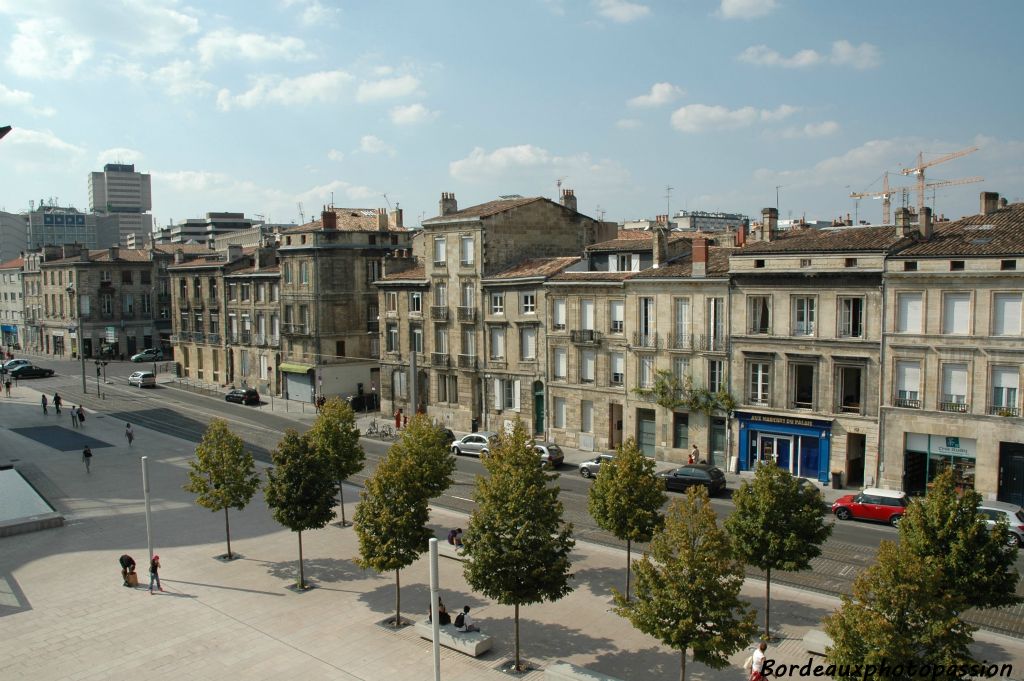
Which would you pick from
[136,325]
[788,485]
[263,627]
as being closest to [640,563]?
[788,485]

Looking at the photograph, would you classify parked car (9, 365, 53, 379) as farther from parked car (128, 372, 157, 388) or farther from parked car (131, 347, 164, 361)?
parked car (128, 372, 157, 388)

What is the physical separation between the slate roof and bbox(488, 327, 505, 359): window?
79.4 feet

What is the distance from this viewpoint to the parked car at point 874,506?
34.6 m

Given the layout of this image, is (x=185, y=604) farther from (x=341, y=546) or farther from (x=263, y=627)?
(x=341, y=546)

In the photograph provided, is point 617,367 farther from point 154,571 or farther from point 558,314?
point 154,571

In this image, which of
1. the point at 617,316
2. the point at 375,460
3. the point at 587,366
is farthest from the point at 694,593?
the point at 375,460

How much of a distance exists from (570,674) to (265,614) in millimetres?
10949

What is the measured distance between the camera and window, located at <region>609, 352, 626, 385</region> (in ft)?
158

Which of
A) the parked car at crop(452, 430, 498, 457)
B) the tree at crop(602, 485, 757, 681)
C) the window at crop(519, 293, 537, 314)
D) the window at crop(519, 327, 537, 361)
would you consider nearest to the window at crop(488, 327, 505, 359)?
the window at crop(519, 327, 537, 361)

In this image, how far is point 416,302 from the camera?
6034 centimetres

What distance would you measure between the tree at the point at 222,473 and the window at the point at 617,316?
22.7m

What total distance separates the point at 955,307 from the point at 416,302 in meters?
34.8

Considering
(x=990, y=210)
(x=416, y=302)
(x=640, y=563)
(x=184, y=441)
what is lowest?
(x=184, y=441)

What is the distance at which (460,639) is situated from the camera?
23.8 metres
